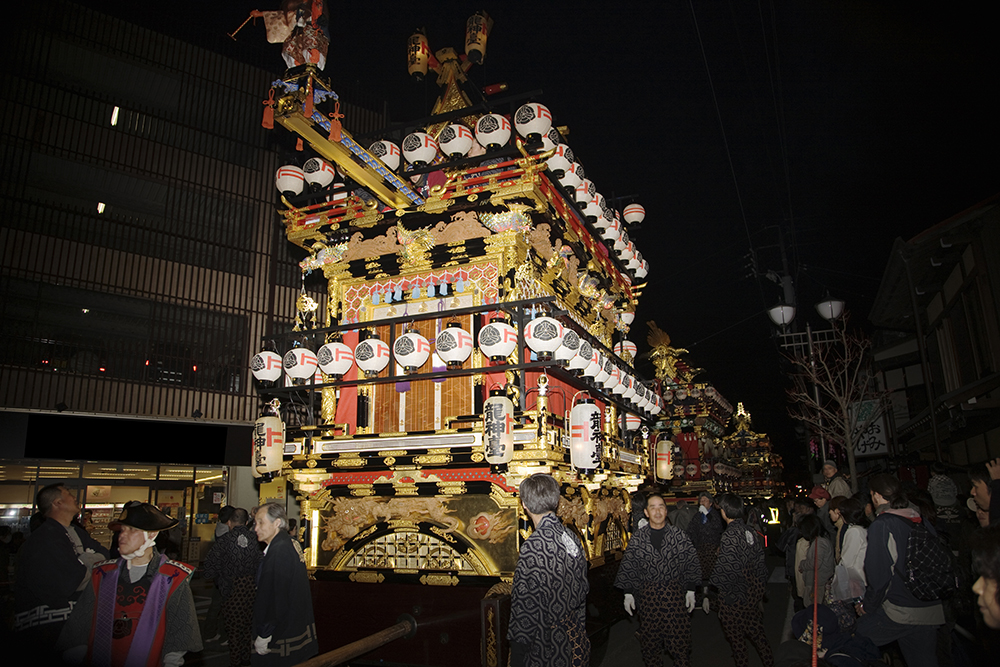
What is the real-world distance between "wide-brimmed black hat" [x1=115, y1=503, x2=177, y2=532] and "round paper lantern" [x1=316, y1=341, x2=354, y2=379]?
4595 millimetres

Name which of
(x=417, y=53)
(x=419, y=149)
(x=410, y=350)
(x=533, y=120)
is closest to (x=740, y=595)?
(x=410, y=350)

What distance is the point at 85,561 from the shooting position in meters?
5.78

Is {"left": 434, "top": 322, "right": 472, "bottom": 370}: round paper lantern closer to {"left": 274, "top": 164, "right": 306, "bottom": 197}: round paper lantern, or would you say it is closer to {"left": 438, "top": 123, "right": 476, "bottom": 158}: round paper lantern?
{"left": 438, "top": 123, "right": 476, "bottom": 158}: round paper lantern

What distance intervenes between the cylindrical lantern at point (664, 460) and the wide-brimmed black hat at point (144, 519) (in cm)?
1161

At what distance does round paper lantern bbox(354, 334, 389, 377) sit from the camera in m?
8.51

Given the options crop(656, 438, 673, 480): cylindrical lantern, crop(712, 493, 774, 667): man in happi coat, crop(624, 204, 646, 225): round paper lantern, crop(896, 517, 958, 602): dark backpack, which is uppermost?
crop(624, 204, 646, 225): round paper lantern

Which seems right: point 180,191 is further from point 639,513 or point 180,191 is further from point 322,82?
point 639,513

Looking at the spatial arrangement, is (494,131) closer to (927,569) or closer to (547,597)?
(547,597)

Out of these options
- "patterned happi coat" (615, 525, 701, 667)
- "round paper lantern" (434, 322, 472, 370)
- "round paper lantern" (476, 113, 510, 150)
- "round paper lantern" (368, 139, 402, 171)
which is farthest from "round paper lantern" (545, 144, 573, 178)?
"patterned happi coat" (615, 525, 701, 667)

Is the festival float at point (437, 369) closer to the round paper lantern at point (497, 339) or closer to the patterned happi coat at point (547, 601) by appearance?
the round paper lantern at point (497, 339)

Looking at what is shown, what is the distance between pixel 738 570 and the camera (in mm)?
6387

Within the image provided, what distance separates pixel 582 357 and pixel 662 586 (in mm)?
3408

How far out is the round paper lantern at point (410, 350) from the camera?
8.28 meters

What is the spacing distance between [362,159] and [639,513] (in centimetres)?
782
